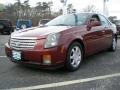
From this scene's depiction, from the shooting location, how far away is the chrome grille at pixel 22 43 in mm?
5695

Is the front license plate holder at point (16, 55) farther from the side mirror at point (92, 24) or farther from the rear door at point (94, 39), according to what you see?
the side mirror at point (92, 24)

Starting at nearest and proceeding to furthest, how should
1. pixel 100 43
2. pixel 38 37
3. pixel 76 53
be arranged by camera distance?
pixel 38 37
pixel 76 53
pixel 100 43

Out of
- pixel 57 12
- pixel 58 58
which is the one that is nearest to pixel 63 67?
pixel 58 58

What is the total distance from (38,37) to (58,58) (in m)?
0.63

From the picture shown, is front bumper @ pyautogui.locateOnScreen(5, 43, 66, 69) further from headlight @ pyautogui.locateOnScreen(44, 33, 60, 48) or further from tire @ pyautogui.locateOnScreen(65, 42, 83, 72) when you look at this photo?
tire @ pyautogui.locateOnScreen(65, 42, 83, 72)

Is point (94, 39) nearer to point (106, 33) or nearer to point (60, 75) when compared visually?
point (106, 33)

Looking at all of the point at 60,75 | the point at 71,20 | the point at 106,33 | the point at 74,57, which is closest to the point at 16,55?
the point at 60,75

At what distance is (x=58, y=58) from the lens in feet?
18.5

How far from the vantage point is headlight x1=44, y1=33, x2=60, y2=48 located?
220 inches

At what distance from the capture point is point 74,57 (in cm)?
616

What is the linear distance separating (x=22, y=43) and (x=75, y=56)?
1.29m

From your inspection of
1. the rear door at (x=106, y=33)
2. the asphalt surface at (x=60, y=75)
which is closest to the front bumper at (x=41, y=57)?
Answer: the asphalt surface at (x=60, y=75)

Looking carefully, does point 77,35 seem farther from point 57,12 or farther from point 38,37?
point 57,12

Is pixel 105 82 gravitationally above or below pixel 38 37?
below
